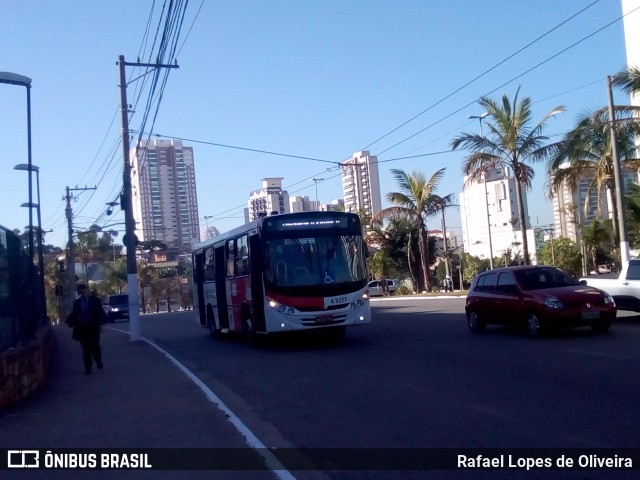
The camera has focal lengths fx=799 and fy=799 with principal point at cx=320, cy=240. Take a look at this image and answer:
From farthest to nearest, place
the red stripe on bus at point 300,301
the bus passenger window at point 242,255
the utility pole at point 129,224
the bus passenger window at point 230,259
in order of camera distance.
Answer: the utility pole at point 129,224, the bus passenger window at point 230,259, the bus passenger window at point 242,255, the red stripe on bus at point 300,301

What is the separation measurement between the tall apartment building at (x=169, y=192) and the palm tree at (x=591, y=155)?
116 meters

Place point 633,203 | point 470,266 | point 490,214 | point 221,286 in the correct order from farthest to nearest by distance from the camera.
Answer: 1. point 490,214
2. point 470,266
3. point 633,203
4. point 221,286

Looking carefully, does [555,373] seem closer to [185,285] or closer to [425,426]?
[425,426]

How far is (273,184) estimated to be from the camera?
140625mm

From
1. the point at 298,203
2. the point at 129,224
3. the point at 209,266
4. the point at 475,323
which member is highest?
the point at 298,203

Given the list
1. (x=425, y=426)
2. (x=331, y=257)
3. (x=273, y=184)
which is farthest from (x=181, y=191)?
(x=425, y=426)

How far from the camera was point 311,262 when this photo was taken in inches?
739

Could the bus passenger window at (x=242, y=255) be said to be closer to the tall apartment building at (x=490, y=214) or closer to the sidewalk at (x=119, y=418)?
the sidewalk at (x=119, y=418)

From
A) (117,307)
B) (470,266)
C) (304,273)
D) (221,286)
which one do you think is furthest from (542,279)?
(470,266)

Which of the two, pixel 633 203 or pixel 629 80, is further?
pixel 633 203

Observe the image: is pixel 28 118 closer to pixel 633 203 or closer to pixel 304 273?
pixel 304 273

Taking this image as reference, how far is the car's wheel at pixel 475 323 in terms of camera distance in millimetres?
19406

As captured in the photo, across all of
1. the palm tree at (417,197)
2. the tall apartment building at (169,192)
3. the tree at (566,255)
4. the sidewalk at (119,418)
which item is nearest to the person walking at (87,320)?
the sidewalk at (119,418)

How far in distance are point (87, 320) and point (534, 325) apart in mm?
9247
